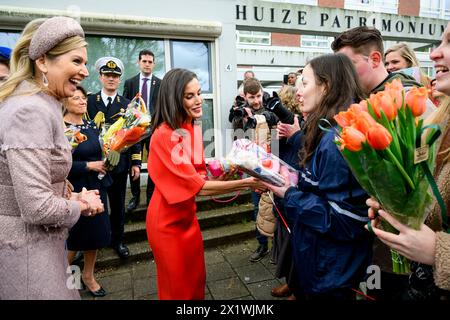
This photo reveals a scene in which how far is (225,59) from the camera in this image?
20.4 feet

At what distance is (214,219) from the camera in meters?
4.98

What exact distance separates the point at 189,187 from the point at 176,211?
0.86ft

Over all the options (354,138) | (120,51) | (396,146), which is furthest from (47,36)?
(120,51)

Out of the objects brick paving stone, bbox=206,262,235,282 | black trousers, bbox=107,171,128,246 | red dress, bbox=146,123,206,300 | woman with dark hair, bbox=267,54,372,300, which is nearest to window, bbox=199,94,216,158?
black trousers, bbox=107,171,128,246

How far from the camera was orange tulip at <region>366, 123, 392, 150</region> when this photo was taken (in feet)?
3.23

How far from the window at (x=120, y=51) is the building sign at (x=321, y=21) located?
6.69ft

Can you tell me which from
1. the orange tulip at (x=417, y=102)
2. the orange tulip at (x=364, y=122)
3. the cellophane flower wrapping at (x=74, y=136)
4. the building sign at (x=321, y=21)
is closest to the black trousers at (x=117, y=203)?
the cellophane flower wrapping at (x=74, y=136)

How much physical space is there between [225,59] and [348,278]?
5403 mm

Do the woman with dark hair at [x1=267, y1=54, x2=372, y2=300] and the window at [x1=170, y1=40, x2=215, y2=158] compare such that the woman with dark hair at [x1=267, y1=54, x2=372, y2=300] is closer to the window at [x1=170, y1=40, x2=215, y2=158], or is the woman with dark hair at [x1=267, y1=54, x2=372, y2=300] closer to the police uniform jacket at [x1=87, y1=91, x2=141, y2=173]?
the police uniform jacket at [x1=87, y1=91, x2=141, y2=173]

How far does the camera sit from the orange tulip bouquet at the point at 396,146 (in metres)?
1.03

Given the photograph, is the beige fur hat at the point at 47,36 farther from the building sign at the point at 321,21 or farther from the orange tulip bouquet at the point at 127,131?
the building sign at the point at 321,21

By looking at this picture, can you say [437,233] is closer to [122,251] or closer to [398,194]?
[398,194]

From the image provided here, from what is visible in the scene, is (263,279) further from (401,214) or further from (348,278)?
(401,214)
